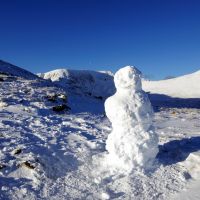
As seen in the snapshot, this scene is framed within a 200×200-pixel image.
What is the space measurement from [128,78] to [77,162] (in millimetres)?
3107

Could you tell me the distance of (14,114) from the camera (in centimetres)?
1827

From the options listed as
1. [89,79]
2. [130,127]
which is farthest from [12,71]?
[89,79]

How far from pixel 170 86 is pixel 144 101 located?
68.3 meters

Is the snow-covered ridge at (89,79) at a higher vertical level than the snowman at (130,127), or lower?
higher

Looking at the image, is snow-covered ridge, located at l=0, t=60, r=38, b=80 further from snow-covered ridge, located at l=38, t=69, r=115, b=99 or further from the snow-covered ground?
snow-covered ridge, located at l=38, t=69, r=115, b=99

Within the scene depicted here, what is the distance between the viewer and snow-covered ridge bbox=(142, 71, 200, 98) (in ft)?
225

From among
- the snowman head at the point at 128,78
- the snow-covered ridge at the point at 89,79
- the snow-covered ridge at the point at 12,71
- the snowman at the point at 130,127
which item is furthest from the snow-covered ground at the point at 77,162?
the snow-covered ridge at the point at 89,79

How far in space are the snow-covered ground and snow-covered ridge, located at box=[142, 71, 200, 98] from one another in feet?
168

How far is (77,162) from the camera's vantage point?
12.1 metres

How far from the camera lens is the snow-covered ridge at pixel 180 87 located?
6856 centimetres

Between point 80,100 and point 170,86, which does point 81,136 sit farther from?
point 170,86

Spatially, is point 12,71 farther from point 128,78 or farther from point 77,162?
point 128,78

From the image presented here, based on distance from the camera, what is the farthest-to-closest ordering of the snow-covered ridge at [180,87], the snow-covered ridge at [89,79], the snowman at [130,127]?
1. the snow-covered ridge at [180,87]
2. the snow-covered ridge at [89,79]
3. the snowman at [130,127]

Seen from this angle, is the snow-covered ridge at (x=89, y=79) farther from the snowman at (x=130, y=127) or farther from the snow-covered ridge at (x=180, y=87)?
the snowman at (x=130, y=127)
